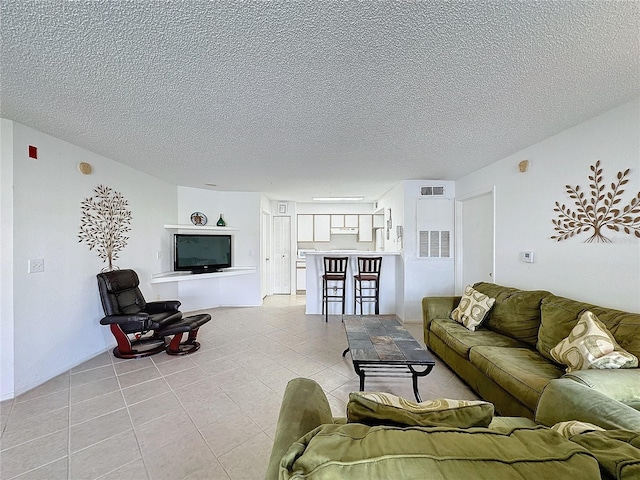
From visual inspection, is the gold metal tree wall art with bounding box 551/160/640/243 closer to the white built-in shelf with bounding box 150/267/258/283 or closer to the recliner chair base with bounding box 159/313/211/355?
the recliner chair base with bounding box 159/313/211/355

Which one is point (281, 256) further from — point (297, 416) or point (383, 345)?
point (297, 416)

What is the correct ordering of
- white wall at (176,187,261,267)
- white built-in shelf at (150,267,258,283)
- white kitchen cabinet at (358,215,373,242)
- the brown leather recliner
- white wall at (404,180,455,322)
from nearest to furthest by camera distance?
the brown leather recliner → white built-in shelf at (150,267,258,283) → white wall at (404,180,455,322) → white wall at (176,187,261,267) → white kitchen cabinet at (358,215,373,242)

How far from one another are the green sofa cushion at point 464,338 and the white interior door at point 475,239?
1.15 meters

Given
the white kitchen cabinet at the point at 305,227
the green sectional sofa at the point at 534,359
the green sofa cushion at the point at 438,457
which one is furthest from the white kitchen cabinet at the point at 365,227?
the green sofa cushion at the point at 438,457

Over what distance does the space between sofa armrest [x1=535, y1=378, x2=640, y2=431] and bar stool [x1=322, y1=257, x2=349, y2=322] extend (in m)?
3.33

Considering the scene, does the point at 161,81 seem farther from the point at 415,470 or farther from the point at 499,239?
the point at 499,239

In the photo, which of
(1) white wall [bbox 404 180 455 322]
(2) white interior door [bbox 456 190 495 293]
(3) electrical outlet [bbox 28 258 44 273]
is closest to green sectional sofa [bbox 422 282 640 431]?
(2) white interior door [bbox 456 190 495 293]

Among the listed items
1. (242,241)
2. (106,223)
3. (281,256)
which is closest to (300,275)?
(281,256)

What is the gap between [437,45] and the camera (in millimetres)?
1358

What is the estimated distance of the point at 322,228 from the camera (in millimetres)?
7062

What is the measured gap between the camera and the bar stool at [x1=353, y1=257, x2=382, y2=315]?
4.47 metres

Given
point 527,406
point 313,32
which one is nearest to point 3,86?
point 313,32

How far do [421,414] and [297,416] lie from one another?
46cm

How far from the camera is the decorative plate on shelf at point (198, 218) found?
500 centimetres
